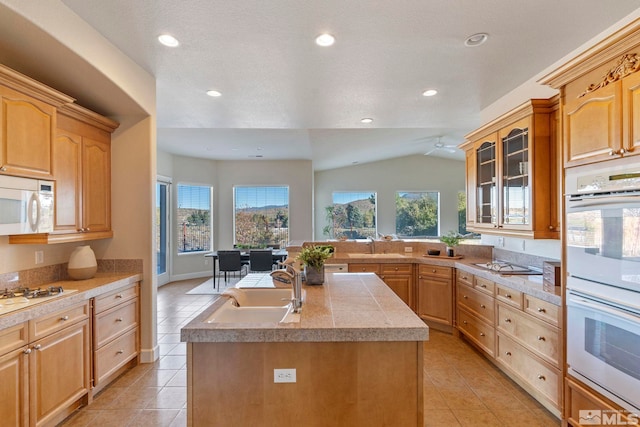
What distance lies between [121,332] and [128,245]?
84 centimetres

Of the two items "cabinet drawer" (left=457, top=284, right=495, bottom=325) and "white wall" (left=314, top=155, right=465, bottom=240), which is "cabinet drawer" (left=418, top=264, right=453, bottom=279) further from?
"white wall" (left=314, top=155, right=465, bottom=240)

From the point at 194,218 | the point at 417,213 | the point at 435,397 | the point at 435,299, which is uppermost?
the point at 417,213

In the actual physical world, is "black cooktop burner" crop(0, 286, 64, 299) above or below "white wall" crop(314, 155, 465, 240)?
below

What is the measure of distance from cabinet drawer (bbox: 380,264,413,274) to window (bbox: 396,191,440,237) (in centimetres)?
523

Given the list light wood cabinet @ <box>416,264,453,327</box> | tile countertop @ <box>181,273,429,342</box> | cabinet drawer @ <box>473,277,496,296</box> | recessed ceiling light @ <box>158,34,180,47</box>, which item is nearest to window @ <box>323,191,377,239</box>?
light wood cabinet @ <box>416,264,453,327</box>

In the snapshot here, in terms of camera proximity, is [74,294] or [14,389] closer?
[14,389]

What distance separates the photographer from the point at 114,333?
9.13ft

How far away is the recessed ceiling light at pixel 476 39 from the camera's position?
2.36m

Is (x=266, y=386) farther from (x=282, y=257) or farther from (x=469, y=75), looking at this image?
(x=282, y=257)

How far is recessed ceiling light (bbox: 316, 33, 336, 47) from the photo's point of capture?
236 centimetres

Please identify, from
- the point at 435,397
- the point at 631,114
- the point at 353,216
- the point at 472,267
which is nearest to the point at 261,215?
the point at 353,216

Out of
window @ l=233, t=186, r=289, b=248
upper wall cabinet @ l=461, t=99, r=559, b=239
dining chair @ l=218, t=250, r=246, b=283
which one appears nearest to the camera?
upper wall cabinet @ l=461, t=99, r=559, b=239

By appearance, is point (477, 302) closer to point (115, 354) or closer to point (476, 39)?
point (476, 39)

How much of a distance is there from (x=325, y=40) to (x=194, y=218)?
20.5 ft
